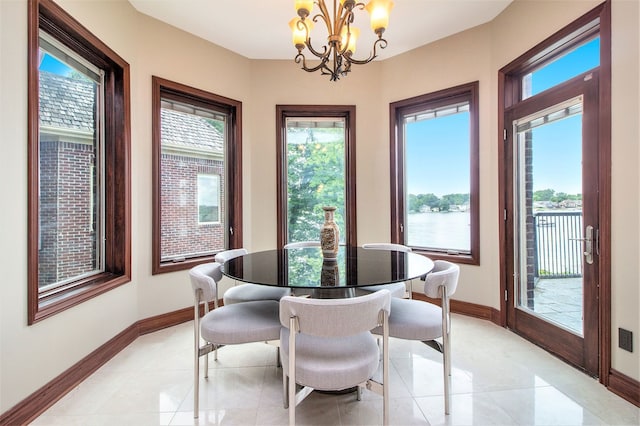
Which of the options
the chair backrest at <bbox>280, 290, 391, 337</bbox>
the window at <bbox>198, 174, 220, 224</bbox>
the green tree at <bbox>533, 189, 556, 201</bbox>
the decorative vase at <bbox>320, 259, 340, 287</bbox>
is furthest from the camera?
the window at <bbox>198, 174, 220, 224</bbox>

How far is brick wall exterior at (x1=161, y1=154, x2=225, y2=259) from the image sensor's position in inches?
119

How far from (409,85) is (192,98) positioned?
2.43 m

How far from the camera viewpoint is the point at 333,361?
4.38 feet

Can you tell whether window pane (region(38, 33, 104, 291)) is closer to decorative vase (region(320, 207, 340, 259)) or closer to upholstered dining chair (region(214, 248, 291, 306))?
upholstered dining chair (region(214, 248, 291, 306))

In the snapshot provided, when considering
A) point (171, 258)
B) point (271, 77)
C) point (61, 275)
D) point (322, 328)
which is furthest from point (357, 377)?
point (271, 77)

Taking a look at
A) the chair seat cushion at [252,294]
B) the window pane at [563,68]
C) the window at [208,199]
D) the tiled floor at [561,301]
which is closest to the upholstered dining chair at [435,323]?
the chair seat cushion at [252,294]

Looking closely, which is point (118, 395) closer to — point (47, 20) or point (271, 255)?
point (271, 255)

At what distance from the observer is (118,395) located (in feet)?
6.17

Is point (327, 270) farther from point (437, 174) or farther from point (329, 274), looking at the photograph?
point (437, 174)

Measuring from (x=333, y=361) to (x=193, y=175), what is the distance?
8.60 ft

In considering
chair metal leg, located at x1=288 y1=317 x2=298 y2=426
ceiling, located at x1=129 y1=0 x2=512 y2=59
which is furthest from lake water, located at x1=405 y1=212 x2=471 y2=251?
chair metal leg, located at x1=288 y1=317 x2=298 y2=426

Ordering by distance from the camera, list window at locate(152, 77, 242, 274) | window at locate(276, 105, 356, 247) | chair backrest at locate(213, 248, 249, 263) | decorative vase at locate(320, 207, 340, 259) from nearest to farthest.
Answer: decorative vase at locate(320, 207, 340, 259) → chair backrest at locate(213, 248, 249, 263) → window at locate(152, 77, 242, 274) → window at locate(276, 105, 356, 247)

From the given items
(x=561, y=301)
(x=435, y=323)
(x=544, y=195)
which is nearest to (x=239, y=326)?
(x=435, y=323)

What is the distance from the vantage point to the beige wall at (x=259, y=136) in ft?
5.34
